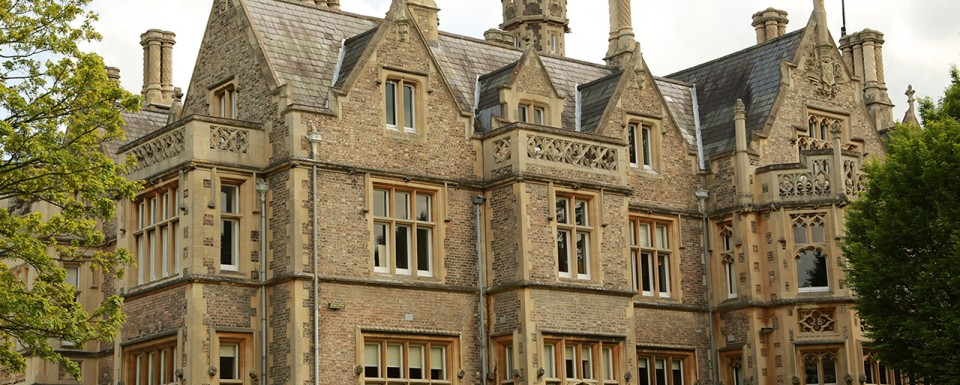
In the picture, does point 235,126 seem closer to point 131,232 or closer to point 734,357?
point 131,232

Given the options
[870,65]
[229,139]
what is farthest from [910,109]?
[229,139]

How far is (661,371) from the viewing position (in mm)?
34219

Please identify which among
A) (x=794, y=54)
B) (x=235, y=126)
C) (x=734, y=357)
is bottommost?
(x=734, y=357)

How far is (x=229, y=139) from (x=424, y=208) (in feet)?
14.4

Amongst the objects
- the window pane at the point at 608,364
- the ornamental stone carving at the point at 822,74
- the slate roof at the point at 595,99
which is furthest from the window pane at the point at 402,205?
the ornamental stone carving at the point at 822,74

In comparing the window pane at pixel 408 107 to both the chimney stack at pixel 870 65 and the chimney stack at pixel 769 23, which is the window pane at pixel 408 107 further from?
the chimney stack at pixel 870 65

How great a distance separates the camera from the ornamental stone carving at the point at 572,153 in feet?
102

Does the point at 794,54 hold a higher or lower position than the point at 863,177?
higher

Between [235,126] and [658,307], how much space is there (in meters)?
11.0

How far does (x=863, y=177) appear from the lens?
34812 millimetres

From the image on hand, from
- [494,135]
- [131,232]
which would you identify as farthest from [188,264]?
[494,135]

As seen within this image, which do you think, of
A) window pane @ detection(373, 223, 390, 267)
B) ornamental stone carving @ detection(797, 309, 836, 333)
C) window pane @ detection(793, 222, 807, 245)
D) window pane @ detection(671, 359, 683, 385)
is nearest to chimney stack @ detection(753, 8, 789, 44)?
window pane @ detection(793, 222, 807, 245)

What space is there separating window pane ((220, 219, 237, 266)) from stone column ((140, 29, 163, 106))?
13139mm

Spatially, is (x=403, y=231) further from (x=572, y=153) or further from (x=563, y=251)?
(x=572, y=153)
